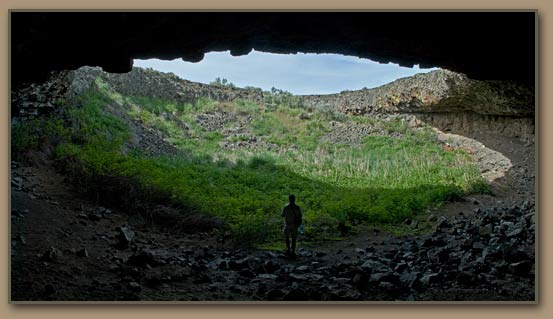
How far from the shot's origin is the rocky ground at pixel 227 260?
158 inches

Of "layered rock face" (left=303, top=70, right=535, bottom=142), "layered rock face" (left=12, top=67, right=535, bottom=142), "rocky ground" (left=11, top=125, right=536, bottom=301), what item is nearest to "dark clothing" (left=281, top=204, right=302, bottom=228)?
"rocky ground" (left=11, top=125, right=536, bottom=301)

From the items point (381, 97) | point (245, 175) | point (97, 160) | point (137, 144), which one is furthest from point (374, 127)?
point (97, 160)

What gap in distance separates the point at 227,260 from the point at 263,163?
7410 mm

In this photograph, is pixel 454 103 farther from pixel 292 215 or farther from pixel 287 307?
pixel 287 307

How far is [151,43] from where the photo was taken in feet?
14.8

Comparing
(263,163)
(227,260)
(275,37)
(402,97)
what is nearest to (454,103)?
(402,97)

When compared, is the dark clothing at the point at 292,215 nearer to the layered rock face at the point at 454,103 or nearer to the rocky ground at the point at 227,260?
the rocky ground at the point at 227,260

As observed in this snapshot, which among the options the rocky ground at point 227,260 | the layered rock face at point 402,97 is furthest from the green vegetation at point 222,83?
the rocky ground at point 227,260

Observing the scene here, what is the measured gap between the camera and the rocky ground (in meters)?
4.00

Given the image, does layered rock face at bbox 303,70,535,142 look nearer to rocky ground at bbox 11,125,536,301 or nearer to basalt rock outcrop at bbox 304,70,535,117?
basalt rock outcrop at bbox 304,70,535,117

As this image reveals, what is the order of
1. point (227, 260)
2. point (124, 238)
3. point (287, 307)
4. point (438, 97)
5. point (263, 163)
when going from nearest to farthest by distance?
point (287, 307)
point (227, 260)
point (124, 238)
point (263, 163)
point (438, 97)

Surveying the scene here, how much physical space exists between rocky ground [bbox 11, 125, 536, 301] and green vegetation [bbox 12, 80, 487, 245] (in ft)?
2.35

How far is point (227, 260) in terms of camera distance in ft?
18.1

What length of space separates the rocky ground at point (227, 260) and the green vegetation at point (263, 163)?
0.72 m
